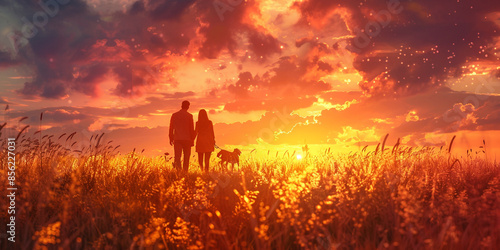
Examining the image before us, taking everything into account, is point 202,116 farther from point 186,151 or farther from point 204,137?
point 186,151

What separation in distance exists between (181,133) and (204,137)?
1227 millimetres

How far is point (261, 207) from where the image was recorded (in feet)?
9.92

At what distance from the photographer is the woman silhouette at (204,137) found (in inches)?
526

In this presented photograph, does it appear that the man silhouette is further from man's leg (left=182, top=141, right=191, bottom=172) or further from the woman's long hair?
the woman's long hair

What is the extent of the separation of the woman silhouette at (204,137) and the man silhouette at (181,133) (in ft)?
2.42

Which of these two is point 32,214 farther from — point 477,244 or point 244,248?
point 477,244

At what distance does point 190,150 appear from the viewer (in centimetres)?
1272

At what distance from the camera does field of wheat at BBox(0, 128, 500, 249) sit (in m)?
3.61

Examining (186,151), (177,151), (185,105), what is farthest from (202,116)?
(177,151)

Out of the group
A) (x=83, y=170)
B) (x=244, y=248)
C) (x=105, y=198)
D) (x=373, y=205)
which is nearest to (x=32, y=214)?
(x=105, y=198)

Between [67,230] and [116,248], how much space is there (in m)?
0.74

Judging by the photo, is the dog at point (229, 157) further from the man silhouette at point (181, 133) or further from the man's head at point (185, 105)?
the man's head at point (185, 105)

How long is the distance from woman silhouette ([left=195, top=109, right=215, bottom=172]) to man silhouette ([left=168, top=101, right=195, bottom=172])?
74 centimetres

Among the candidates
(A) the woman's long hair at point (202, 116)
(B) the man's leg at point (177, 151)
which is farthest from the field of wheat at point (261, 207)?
(A) the woman's long hair at point (202, 116)
